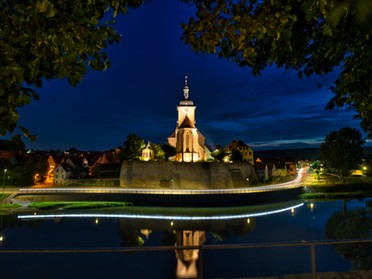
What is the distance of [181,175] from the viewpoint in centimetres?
4091

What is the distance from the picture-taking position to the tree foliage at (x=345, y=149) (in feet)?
156

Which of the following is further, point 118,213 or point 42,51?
point 118,213

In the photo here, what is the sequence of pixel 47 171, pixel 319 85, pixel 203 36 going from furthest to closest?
pixel 47 171 < pixel 319 85 < pixel 203 36

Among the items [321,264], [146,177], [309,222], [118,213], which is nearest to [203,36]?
[321,264]

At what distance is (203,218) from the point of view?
26.8 m

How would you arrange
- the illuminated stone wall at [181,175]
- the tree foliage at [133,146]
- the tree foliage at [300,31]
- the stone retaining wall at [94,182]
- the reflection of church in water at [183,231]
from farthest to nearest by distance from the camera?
the tree foliage at [133,146]
the stone retaining wall at [94,182]
the illuminated stone wall at [181,175]
the reflection of church in water at [183,231]
the tree foliage at [300,31]

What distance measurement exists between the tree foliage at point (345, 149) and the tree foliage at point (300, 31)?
47562 millimetres

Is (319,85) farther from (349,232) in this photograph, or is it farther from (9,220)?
(9,220)

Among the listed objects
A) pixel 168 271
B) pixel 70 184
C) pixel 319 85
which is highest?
pixel 319 85

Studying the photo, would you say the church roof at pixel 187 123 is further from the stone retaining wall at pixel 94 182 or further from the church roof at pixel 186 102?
the stone retaining wall at pixel 94 182

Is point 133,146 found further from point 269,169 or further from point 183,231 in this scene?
point 183,231

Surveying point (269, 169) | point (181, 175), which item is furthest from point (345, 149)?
point (181, 175)

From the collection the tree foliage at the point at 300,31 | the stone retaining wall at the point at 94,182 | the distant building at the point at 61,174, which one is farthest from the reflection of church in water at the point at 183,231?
the distant building at the point at 61,174

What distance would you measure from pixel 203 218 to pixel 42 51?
25.2 meters
